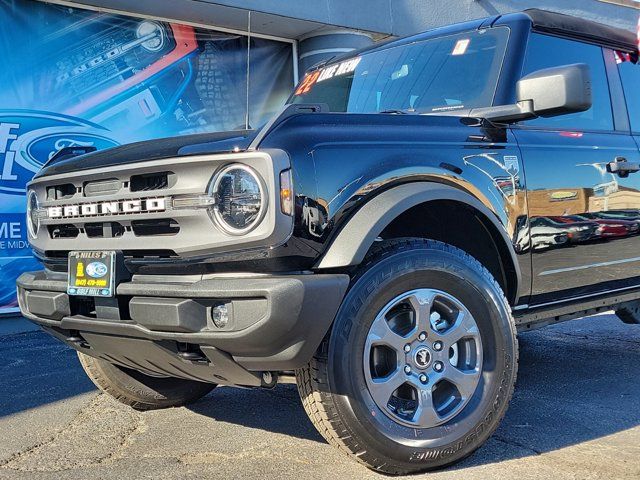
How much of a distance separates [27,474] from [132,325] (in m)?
0.91

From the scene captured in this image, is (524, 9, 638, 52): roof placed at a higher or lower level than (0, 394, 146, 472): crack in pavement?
higher

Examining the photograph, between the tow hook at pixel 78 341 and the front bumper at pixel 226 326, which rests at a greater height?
the front bumper at pixel 226 326

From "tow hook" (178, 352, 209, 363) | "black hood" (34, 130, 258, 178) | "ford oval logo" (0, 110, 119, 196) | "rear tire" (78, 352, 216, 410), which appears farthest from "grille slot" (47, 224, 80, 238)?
"ford oval logo" (0, 110, 119, 196)

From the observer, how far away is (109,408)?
388 cm

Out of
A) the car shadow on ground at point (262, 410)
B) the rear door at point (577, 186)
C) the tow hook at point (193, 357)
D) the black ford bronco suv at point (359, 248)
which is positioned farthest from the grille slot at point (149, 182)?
the rear door at point (577, 186)

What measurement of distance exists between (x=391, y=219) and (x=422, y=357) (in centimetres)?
57

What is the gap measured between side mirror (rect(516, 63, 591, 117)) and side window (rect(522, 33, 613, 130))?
1.25ft

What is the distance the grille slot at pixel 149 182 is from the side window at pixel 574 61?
1818 mm

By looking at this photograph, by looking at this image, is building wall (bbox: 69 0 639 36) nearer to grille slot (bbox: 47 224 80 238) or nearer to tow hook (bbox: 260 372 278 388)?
grille slot (bbox: 47 224 80 238)

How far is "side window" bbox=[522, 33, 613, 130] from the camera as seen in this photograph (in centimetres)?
356

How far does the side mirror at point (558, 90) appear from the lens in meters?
2.96

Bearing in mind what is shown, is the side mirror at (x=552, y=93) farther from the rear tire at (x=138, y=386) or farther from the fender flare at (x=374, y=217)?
the rear tire at (x=138, y=386)

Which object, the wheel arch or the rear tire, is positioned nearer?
the wheel arch

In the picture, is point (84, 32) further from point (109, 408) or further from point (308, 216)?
point (308, 216)
